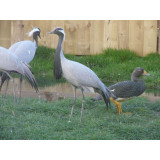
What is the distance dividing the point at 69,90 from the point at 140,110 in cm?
214

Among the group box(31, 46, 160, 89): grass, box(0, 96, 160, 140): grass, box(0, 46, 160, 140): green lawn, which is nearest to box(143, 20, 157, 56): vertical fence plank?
box(31, 46, 160, 89): grass

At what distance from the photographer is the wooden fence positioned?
1012 centimetres

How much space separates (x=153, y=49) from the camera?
396 inches

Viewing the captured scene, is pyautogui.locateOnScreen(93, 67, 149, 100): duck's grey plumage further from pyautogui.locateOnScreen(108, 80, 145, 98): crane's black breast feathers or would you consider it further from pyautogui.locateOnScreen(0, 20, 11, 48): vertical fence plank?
pyautogui.locateOnScreen(0, 20, 11, 48): vertical fence plank

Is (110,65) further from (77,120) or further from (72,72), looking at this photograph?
(72,72)

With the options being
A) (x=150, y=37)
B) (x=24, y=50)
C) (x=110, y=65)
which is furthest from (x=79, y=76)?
(x=150, y=37)

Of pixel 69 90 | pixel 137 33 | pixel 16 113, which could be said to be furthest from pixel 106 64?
pixel 16 113

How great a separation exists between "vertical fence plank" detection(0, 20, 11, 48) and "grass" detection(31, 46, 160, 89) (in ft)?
A: 4.20

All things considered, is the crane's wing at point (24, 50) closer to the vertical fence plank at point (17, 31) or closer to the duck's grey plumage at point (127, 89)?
the duck's grey plumage at point (127, 89)

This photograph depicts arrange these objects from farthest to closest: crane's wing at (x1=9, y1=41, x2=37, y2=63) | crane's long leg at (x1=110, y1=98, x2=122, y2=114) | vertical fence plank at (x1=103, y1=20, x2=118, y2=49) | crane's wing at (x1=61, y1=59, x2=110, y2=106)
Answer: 1. vertical fence plank at (x1=103, y1=20, x2=118, y2=49)
2. crane's wing at (x1=9, y1=41, x2=37, y2=63)
3. crane's long leg at (x1=110, y1=98, x2=122, y2=114)
4. crane's wing at (x1=61, y1=59, x2=110, y2=106)

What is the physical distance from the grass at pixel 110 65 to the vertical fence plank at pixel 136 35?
0.78ft

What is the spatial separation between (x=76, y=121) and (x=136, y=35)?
16.6ft

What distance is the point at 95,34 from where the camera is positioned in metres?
10.7

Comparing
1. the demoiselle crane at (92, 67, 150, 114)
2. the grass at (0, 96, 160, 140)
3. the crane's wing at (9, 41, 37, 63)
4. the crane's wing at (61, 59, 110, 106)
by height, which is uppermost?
the crane's wing at (9, 41, 37, 63)
